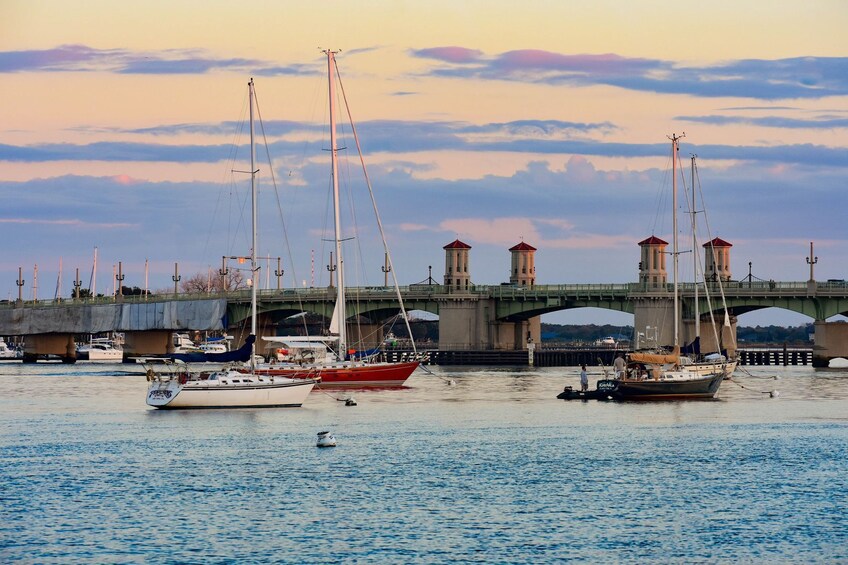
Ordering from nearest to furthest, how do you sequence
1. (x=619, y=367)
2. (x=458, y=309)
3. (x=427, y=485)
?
(x=427, y=485), (x=619, y=367), (x=458, y=309)

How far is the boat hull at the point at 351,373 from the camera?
284 feet

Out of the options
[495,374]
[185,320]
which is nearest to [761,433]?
[495,374]

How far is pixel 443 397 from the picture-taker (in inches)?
3558

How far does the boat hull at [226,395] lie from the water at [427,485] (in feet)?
2.33

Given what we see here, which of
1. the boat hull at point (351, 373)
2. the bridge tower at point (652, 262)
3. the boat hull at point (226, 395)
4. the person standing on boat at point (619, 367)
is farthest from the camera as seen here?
the bridge tower at point (652, 262)

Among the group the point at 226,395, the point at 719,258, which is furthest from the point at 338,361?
the point at 719,258

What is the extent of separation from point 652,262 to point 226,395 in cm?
8057

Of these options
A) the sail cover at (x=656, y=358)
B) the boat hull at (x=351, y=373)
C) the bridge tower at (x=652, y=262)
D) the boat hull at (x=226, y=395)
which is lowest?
the boat hull at (x=226, y=395)

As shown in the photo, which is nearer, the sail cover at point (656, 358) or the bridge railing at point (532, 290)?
the sail cover at point (656, 358)

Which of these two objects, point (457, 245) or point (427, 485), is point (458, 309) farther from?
point (427, 485)

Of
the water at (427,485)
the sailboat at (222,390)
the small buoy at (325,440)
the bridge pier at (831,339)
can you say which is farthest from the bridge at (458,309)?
the small buoy at (325,440)

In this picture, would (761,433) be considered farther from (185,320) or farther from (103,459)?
(185,320)

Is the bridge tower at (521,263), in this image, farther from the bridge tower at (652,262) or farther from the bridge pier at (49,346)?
the bridge pier at (49,346)

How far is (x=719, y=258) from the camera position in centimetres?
15025
